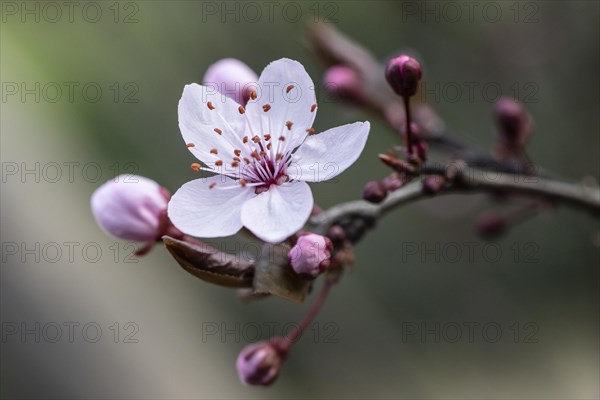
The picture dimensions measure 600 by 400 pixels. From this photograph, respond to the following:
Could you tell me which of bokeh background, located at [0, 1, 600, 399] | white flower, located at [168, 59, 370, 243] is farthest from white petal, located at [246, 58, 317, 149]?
bokeh background, located at [0, 1, 600, 399]

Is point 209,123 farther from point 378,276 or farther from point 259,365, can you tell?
point 378,276

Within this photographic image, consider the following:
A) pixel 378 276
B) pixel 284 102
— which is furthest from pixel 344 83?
pixel 378 276

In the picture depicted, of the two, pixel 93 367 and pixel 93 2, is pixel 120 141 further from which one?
pixel 93 367

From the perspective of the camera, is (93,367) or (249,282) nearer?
(249,282)

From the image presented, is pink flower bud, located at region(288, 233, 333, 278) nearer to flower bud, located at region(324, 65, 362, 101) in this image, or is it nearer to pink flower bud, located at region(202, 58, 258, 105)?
pink flower bud, located at region(202, 58, 258, 105)

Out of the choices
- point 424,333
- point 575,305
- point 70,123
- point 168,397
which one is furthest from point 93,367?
point 575,305

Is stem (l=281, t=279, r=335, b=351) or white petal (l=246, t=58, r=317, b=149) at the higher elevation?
white petal (l=246, t=58, r=317, b=149)

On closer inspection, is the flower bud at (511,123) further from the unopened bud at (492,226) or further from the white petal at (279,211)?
the white petal at (279,211)
